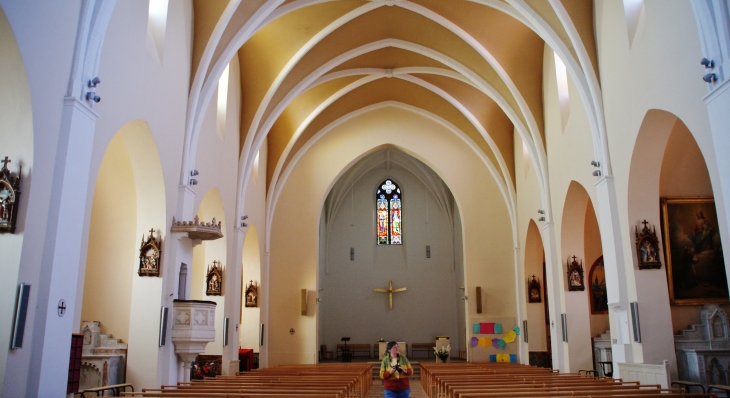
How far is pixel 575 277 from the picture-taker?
46.6ft

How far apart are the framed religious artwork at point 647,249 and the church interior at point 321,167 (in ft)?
0.12

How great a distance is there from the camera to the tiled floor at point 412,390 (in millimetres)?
14713

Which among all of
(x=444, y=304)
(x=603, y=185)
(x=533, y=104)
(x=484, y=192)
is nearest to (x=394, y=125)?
(x=484, y=192)

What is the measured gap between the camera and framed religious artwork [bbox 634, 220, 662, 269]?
10086 mm

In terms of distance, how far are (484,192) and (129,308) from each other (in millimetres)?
12834

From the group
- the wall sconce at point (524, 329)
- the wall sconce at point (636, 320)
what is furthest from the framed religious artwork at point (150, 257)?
the wall sconce at point (524, 329)

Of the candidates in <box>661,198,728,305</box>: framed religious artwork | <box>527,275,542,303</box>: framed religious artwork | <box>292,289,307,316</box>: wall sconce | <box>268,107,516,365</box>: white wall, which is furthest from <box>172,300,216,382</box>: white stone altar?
<box>527,275,542,303</box>: framed religious artwork

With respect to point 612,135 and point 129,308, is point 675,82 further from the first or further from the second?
point 129,308

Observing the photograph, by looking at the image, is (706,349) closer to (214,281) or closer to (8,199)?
(8,199)

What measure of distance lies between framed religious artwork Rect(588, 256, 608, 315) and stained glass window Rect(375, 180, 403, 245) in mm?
12483

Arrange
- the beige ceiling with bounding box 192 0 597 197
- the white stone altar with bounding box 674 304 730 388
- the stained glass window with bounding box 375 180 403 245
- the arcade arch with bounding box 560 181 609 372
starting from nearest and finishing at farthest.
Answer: the white stone altar with bounding box 674 304 730 388
the beige ceiling with bounding box 192 0 597 197
the arcade arch with bounding box 560 181 609 372
the stained glass window with bounding box 375 180 403 245

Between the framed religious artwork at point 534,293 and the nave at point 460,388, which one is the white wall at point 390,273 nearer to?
the framed religious artwork at point 534,293

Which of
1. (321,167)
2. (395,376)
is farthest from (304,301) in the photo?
(395,376)

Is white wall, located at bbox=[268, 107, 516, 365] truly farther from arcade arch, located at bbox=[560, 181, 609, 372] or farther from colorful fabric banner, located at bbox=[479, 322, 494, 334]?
arcade arch, located at bbox=[560, 181, 609, 372]
